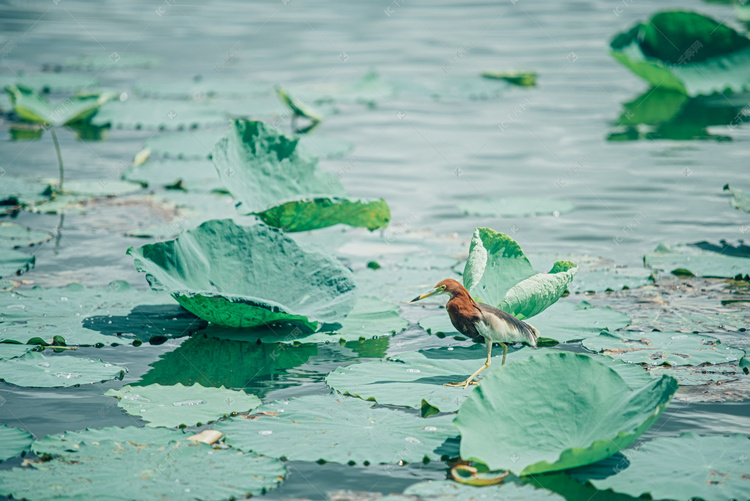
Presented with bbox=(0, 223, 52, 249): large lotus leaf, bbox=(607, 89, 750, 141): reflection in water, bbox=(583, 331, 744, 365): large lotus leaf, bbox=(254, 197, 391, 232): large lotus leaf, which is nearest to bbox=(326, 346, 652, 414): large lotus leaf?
bbox=(583, 331, 744, 365): large lotus leaf

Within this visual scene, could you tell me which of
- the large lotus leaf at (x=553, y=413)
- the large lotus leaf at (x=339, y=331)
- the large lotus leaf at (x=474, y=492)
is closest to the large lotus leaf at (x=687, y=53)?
the large lotus leaf at (x=339, y=331)

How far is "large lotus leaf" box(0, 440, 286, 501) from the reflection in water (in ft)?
19.5

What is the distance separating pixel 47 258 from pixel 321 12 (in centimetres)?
1268

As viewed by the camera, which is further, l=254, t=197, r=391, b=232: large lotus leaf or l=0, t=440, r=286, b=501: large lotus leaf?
l=254, t=197, r=391, b=232: large lotus leaf

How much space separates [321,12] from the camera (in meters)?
16.5

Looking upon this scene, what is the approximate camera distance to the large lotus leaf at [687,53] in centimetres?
870

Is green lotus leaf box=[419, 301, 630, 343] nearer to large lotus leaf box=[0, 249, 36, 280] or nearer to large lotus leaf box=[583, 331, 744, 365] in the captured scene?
large lotus leaf box=[583, 331, 744, 365]

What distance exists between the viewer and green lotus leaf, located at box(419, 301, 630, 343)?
3.70 meters

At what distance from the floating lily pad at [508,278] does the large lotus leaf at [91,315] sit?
1320 mm

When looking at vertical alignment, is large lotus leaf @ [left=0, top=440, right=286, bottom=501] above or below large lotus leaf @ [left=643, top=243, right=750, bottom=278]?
above

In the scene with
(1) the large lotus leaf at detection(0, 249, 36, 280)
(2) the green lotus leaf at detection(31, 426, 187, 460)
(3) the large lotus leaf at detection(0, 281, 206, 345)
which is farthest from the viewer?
(1) the large lotus leaf at detection(0, 249, 36, 280)

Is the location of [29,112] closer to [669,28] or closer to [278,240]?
[278,240]

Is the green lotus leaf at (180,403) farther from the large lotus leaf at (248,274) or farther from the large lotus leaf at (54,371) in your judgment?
the large lotus leaf at (248,274)

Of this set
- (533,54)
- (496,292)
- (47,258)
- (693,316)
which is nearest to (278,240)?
(496,292)
